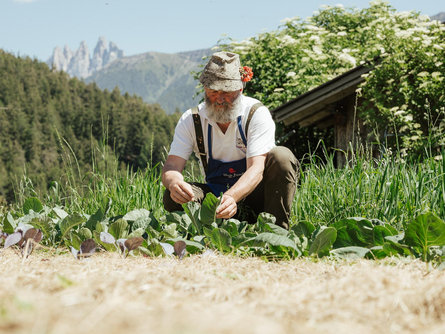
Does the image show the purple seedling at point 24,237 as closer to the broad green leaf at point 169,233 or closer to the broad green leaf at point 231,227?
the broad green leaf at point 169,233

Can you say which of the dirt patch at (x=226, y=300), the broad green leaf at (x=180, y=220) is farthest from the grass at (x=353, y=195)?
the dirt patch at (x=226, y=300)

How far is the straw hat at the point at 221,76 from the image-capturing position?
2.83m

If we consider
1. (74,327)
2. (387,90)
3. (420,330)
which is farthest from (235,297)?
(387,90)

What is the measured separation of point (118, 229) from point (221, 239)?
1.71 ft

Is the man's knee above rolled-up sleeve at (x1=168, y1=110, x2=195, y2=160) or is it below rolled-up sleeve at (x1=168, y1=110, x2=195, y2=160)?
below

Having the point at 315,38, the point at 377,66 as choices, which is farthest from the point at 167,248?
the point at 315,38

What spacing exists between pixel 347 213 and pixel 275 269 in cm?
A: 113

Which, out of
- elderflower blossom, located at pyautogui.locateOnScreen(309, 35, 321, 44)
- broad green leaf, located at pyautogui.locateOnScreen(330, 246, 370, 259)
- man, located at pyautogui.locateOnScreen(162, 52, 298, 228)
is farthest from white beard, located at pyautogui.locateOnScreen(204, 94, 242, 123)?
elderflower blossom, located at pyautogui.locateOnScreen(309, 35, 321, 44)

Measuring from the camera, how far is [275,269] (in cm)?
180

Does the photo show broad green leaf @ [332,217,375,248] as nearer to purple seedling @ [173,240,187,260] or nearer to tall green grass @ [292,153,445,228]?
tall green grass @ [292,153,445,228]

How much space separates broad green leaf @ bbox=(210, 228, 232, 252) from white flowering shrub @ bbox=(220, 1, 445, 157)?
6.52 feet

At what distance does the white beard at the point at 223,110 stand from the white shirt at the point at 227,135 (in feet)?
0.18

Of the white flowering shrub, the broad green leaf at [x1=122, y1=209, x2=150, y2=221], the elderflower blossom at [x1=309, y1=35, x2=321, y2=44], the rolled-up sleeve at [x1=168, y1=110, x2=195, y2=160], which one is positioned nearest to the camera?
the broad green leaf at [x1=122, y1=209, x2=150, y2=221]

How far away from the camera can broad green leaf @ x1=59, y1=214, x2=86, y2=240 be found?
2360 millimetres
